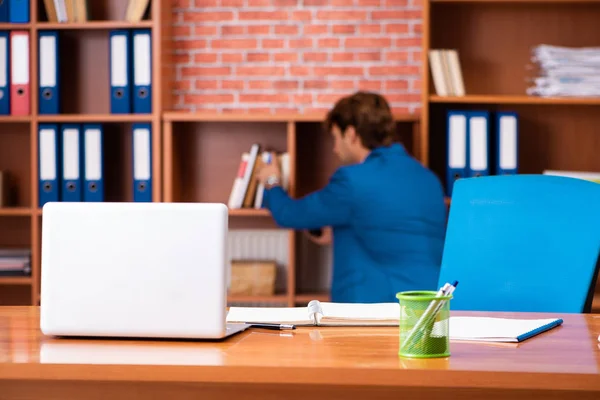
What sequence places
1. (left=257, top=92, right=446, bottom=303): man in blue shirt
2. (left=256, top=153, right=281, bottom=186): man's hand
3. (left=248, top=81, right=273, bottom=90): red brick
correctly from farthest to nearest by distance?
(left=248, top=81, right=273, bottom=90): red brick → (left=256, top=153, right=281, bottom=186): man's hand → (left=257, top=92, right=446, bottom=303): man in blue shirt

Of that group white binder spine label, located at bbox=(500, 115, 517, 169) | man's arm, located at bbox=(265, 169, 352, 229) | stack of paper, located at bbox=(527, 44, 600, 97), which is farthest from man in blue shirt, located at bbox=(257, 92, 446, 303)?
stack of paper, located at bbox=(527, 44, 600, 97)

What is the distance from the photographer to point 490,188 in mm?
2330

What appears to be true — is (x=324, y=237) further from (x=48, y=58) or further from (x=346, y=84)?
(x=48, y=58)

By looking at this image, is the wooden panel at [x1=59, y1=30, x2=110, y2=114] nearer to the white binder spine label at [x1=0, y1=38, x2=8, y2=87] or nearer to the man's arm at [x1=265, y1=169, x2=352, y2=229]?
the white binder spine label at [x1=0, y1=38, x2=8, y2=87]

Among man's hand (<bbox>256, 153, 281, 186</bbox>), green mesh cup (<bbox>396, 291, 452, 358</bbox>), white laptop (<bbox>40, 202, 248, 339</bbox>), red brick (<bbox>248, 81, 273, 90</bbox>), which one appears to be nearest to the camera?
green mesh cup (<bbox>396, 291, 452, 358</bbox>)

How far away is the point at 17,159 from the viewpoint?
4.10 meters

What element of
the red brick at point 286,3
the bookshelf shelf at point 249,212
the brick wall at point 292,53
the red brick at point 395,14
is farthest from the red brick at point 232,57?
the bookshelf shelf at point 249,212

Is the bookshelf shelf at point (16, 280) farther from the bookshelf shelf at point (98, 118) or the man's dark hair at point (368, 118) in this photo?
the man's dark hair at point (368, 118)

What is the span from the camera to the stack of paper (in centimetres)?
364

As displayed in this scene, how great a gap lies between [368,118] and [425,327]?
2120 millimetres

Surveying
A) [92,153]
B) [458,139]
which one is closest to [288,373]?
[458,139]

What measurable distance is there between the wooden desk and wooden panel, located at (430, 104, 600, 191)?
101 inches

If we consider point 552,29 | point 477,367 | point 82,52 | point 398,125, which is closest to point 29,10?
point 82,52

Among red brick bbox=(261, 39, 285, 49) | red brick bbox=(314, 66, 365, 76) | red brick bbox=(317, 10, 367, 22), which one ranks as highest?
red brick bbox=(317, 10, 367, 22)
